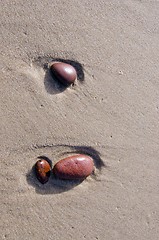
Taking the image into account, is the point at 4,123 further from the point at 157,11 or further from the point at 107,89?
the point at 157,11

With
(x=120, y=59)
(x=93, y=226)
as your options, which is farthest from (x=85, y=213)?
(x=120, y=59)

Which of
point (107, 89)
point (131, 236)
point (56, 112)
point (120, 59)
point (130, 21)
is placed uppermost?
point (130, 21)

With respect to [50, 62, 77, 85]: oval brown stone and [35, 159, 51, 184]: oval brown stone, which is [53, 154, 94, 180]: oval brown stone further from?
[50, 62, 77, 85]: oval brown stone

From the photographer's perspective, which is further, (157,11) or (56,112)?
(157,11)

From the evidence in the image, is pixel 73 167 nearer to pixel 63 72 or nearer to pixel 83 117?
pixel 83 117

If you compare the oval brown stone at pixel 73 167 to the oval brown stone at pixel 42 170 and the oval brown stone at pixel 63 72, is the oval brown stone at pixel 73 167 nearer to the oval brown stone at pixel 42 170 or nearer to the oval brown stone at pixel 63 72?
the oval brown stone at pixel 42 170

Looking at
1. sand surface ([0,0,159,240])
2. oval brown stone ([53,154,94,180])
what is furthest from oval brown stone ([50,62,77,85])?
oval brown stone ([53,154,94,180])

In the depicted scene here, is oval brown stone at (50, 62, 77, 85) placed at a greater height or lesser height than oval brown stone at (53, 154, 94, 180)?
greater

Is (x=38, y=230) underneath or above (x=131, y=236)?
underneath
